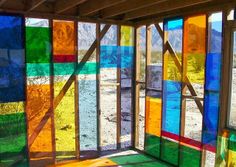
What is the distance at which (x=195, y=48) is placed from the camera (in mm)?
5297

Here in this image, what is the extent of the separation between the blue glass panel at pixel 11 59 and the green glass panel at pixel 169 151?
124 inches

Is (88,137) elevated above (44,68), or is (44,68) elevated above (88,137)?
(44,68)

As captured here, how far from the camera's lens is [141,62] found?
6805 millimetres

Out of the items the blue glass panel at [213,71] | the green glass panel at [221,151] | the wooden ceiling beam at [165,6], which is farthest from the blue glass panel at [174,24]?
the green glass panel at [221,151]

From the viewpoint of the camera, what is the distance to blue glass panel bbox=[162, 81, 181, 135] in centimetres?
575

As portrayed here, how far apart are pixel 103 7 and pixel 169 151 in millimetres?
3294

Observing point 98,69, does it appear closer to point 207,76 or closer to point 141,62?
point 141,62

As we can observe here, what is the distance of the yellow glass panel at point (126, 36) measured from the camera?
261 inches

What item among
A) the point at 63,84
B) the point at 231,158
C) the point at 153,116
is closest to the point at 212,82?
the point at 231,158

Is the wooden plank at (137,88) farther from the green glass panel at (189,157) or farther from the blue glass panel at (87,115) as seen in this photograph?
the green glass panel at (189,157)

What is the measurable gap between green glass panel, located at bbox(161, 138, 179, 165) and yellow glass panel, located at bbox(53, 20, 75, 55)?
2795mm

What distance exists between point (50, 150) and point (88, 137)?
0.90m

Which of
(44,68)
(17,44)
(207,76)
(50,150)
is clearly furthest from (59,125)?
(207,76)

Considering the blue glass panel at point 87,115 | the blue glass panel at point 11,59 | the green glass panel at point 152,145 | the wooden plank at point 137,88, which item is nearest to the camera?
the blue glass panel at point 11,59
